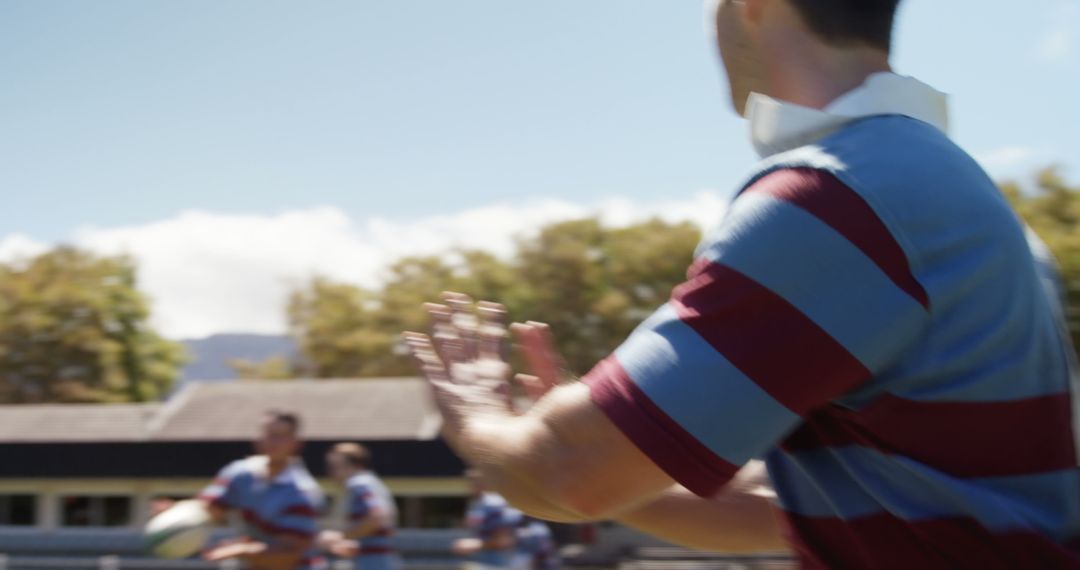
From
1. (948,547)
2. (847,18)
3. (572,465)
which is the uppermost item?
(847,18)

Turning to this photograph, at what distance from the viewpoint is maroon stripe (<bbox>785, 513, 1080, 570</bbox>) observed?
129 centimetres

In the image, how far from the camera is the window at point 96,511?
30708 mm

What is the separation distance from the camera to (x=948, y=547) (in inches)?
51.1

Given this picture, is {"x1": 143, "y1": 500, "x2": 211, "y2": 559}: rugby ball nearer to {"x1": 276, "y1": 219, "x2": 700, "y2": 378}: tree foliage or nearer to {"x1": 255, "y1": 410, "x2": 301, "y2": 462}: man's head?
{"x1": 255, "y1": 410, "x2": 301, "y2": 462}: man's head

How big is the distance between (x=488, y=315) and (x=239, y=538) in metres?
7.41

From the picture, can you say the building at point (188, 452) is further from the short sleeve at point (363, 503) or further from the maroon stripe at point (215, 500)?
the maroon stripe at point (215, 500)

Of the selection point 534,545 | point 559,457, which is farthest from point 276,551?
point 559,457

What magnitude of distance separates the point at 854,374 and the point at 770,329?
107 millimetres

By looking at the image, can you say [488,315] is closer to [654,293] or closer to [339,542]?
[339,542]

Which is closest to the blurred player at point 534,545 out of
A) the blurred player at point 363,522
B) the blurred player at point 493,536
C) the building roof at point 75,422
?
the blurred player at point 493,536

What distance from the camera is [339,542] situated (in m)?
10.6

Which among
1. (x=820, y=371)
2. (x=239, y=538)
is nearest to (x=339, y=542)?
(x=239, y=538)

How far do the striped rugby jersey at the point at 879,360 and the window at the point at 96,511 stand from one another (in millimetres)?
31938

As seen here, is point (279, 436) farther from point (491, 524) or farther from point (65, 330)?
point (65, 330)
